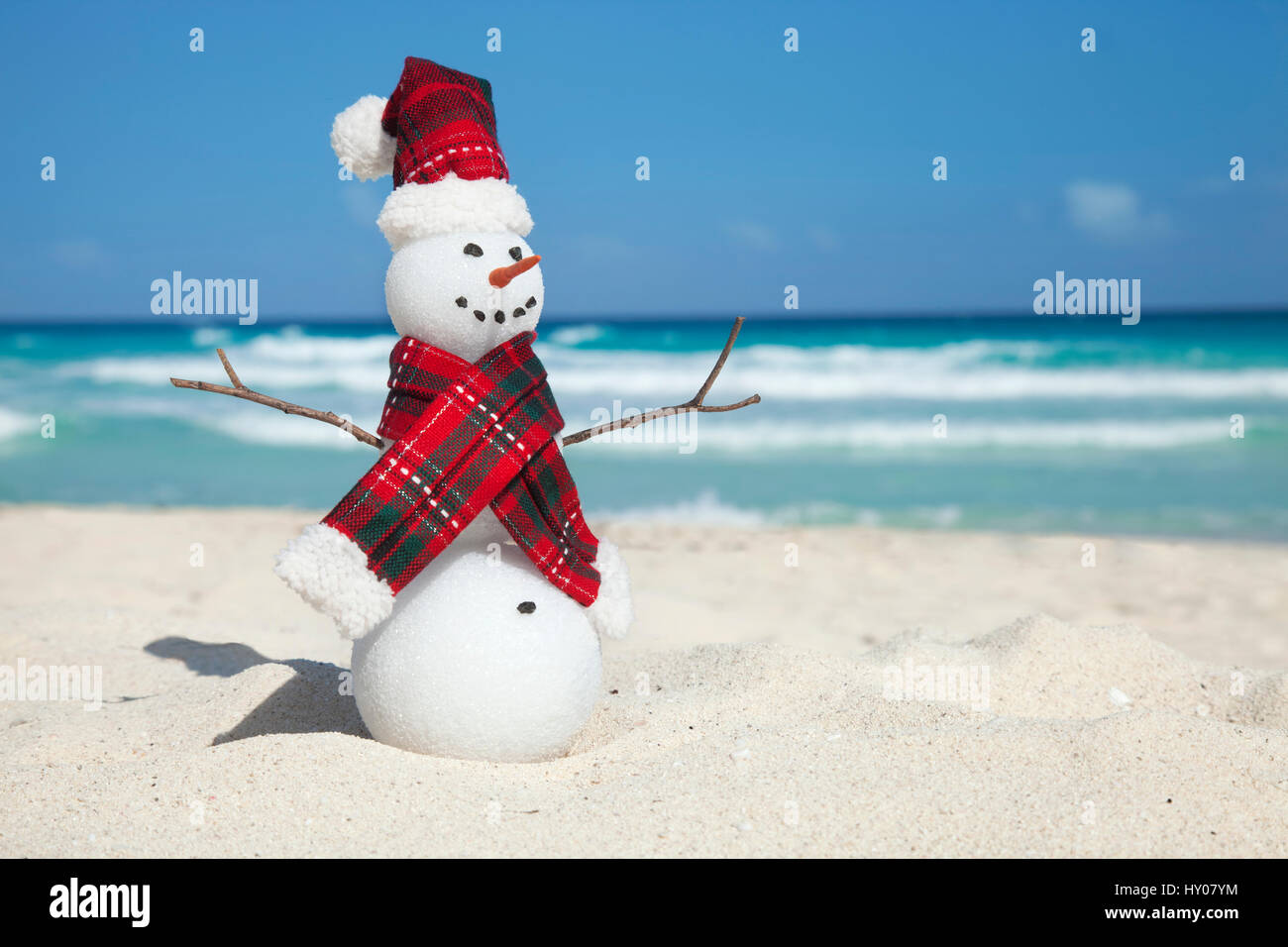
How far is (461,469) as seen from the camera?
2686 mm

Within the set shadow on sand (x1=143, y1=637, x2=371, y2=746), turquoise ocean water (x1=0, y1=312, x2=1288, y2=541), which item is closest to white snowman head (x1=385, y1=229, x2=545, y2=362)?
shadow on sand (x1=143, y1=637, x2=371, y2=746)

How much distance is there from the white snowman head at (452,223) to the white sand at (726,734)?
3.90 ft

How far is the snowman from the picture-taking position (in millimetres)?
2645

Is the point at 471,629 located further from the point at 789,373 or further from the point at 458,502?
the point at 789,373

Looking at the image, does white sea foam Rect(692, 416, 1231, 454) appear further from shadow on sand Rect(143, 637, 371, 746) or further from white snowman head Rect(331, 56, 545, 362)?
white snowman head Rect(331, 56, 545, 362)

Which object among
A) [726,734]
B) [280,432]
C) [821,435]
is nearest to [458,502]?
[726,734]

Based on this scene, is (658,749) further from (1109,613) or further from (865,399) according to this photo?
(865,399)

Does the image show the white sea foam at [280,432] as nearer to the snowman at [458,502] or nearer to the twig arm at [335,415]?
the twig arm at [335,415]

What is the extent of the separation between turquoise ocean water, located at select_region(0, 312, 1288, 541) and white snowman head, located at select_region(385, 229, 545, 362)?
19.3 feet

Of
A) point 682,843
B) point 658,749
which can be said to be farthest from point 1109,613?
point 682,843

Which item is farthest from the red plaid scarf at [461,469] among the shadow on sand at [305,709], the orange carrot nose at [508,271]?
the shadow on sand at [305,709]

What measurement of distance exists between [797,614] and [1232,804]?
10.2 ft

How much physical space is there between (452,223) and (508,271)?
23 centimetres

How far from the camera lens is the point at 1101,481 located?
993cm
